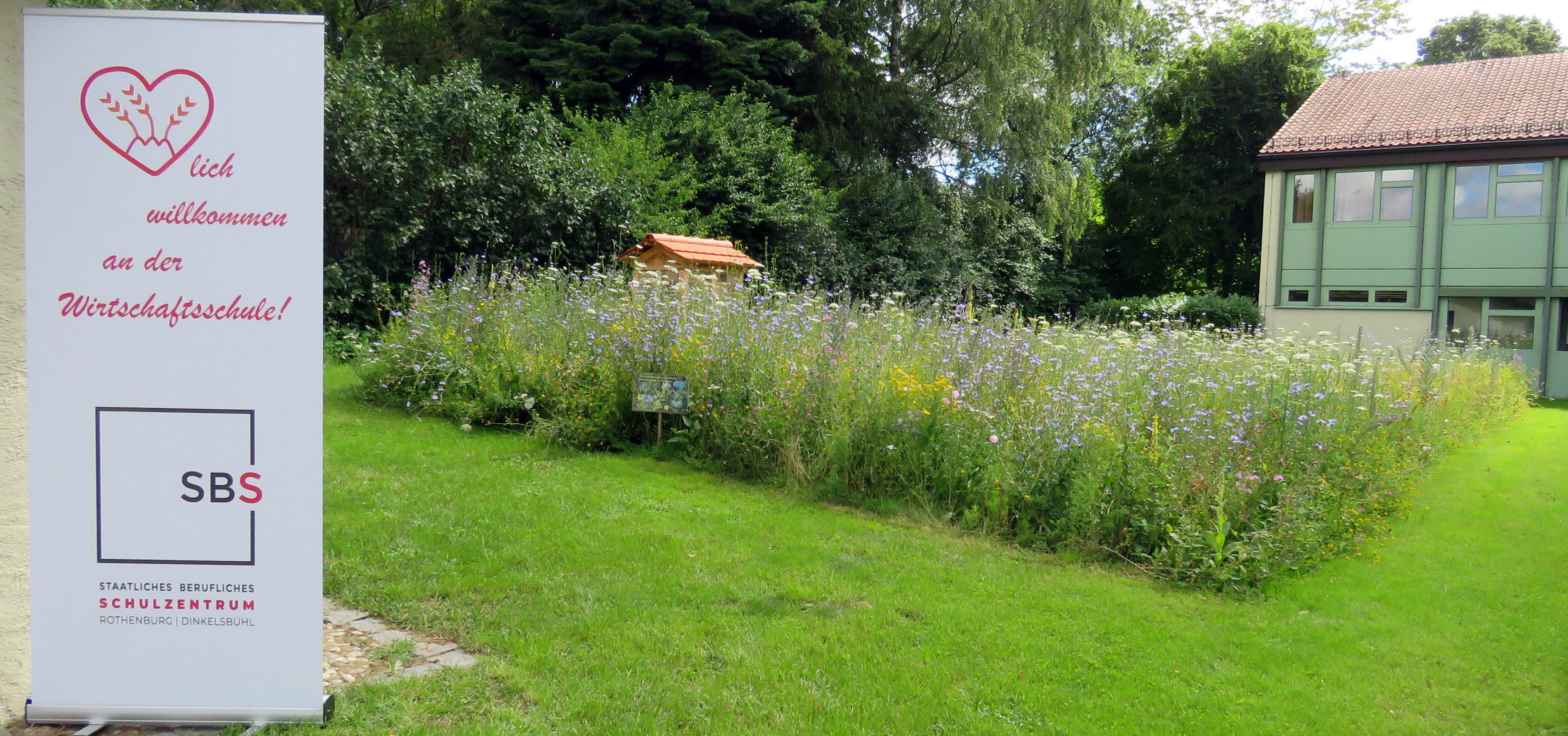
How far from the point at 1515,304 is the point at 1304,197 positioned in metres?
4.77

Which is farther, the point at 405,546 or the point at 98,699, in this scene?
the point at 405,546

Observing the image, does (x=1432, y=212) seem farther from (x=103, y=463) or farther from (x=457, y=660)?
(x=103, y=463)

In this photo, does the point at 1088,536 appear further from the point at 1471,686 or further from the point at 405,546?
the point at 405,546

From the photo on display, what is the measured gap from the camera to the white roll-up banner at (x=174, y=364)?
2805mm

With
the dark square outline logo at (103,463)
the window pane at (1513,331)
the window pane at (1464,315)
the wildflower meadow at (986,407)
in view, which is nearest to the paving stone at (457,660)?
the dark square outline logo at (103,463)

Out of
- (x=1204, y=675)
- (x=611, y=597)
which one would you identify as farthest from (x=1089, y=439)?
(x=611, y=597)

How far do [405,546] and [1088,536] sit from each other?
3.81 metres

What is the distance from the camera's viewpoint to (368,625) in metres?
3.99

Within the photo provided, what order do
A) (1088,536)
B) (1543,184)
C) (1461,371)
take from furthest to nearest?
(1543,184) < (1461,371) < (1088,536)

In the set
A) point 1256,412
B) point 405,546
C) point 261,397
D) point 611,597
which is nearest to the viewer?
point 261,397

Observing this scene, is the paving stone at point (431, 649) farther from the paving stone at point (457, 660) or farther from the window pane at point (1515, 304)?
the window pane at point (1515, 304)

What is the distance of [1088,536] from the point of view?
548 cm

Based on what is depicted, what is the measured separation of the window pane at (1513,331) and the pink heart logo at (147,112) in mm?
23232

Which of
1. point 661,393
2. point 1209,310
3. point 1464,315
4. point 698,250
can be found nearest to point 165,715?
point 661,393
